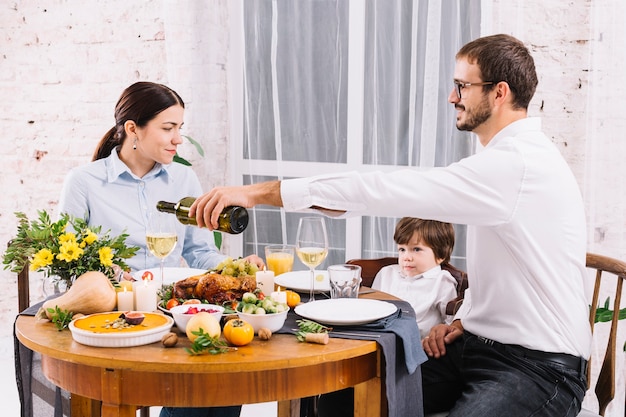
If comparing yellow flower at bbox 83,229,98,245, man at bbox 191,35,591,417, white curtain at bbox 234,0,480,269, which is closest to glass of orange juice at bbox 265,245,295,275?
man at bbox 191,35,591,417

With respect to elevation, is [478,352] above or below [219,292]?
below

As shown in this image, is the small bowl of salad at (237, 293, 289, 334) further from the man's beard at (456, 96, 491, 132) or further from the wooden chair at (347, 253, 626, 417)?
the man's beard at (456, 96, 491, 132)

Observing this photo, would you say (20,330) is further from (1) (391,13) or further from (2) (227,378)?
(1) (391,13)

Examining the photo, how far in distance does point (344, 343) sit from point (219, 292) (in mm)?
413

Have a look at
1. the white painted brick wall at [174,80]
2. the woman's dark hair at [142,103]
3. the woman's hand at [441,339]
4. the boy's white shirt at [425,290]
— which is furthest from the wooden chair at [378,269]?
the woman's dark hair at [142,103]

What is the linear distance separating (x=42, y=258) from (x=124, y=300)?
0.24 m

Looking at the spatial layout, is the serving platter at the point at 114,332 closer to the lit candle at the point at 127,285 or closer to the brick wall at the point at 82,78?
the lit candle at the point at 127,285

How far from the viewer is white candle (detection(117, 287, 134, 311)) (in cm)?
204

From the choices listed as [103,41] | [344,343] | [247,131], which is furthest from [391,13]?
[344,343]

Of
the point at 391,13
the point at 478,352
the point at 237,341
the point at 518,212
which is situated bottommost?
the point at 478,352

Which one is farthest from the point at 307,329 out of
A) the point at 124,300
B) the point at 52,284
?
the point at 52,284

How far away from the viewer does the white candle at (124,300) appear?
204cm

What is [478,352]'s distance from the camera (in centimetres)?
224

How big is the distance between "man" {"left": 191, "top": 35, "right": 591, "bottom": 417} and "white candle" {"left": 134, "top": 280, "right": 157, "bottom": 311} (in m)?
0.23
